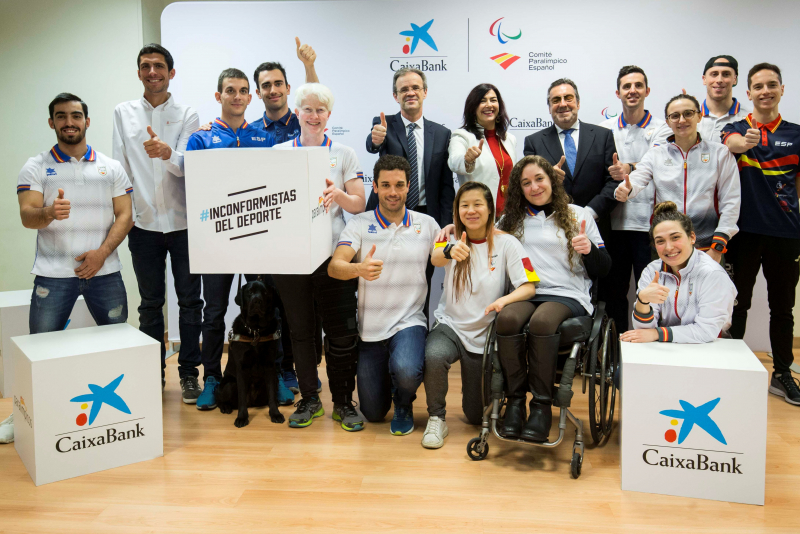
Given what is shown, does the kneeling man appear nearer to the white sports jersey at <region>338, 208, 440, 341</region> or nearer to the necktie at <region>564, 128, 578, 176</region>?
the white sports jersey at <region>338, 208, 440, 341</region>

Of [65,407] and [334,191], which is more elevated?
[334,191]

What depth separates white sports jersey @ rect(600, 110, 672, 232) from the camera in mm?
3373

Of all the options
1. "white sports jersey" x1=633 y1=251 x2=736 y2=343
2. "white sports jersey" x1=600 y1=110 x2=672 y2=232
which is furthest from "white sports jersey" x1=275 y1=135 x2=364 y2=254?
"white sports jersey" x1=600 y1=110 x2=672 y2=232

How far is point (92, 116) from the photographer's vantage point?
14.9ft

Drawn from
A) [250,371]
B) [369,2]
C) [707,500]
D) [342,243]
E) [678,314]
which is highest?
[369,2]

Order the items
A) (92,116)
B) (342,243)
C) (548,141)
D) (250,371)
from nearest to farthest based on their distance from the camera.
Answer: (342,243) < (250,371) < (548,141) < (92,116)

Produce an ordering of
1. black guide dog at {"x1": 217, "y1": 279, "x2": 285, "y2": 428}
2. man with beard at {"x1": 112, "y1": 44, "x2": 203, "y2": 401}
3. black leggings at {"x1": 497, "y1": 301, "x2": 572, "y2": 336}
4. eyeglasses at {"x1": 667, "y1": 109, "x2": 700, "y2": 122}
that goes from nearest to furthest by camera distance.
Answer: black leggings at {"x1": 497, "y1": 301, "x2": 572, "y2": 336} < black guide dog at {"x1": 217, "y1": 279, "x2": 285, "y2": 428} < eyeglasses at {"x1": 667, "y1": 109, "x2": 700, "y2": 122} < man with beard at {"x1": 112, "y1": 44, "x2": 203, "y2": 401}

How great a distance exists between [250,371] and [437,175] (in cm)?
154

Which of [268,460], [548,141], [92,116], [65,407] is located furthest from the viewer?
[92,116]

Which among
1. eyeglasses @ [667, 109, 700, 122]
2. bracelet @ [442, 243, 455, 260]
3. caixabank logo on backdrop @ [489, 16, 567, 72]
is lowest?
bracelet @ [442, 243, 455, 260]

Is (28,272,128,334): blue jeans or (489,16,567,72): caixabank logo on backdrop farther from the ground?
(489,16,567,72): caixabank logo on backdrop

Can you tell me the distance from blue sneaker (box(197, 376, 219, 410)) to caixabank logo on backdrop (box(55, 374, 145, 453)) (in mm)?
624

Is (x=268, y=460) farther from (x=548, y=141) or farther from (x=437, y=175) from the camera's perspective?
(x=548, y=141)

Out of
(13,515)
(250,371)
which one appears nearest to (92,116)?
(250,371)
